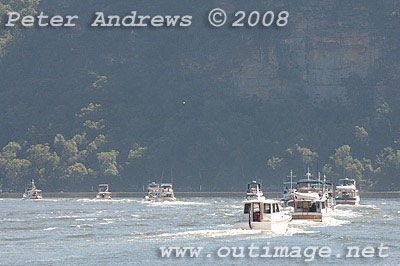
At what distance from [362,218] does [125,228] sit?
3804 cm

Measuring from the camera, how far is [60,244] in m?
86.1

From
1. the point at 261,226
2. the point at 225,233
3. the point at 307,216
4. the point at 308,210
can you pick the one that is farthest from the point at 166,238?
the point at 308,210

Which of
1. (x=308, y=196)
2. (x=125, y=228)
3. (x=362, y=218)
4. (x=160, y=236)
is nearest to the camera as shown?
(x=160, y=236)

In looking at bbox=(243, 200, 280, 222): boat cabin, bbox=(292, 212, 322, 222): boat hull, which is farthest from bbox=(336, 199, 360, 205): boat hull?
bbox=(243, 200, 280, 222): boat cabin

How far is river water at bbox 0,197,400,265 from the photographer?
7425 cm

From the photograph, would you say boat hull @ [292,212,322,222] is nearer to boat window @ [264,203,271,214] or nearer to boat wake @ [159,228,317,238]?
boat wake @ [159,228,317,238]

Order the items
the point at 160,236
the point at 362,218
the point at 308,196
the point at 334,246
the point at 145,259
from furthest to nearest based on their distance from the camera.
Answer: the point at 362,218 → the point at 308,196 → the point at 160,236 → the point at 334,246 → the point at 145,259

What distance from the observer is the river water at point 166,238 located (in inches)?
2923

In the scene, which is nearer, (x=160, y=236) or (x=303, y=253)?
(x=303, y=253)

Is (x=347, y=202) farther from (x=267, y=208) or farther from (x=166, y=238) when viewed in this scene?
(x=166, y=238)

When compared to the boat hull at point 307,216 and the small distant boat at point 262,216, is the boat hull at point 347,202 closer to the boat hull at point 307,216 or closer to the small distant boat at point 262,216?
the boat hull at point 307,216

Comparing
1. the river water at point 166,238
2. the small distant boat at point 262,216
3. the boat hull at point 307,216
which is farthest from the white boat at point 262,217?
the boat hull at point 307,216

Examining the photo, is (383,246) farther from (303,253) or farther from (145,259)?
(145,259)

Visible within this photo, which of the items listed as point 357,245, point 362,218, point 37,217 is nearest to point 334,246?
point 357,245
